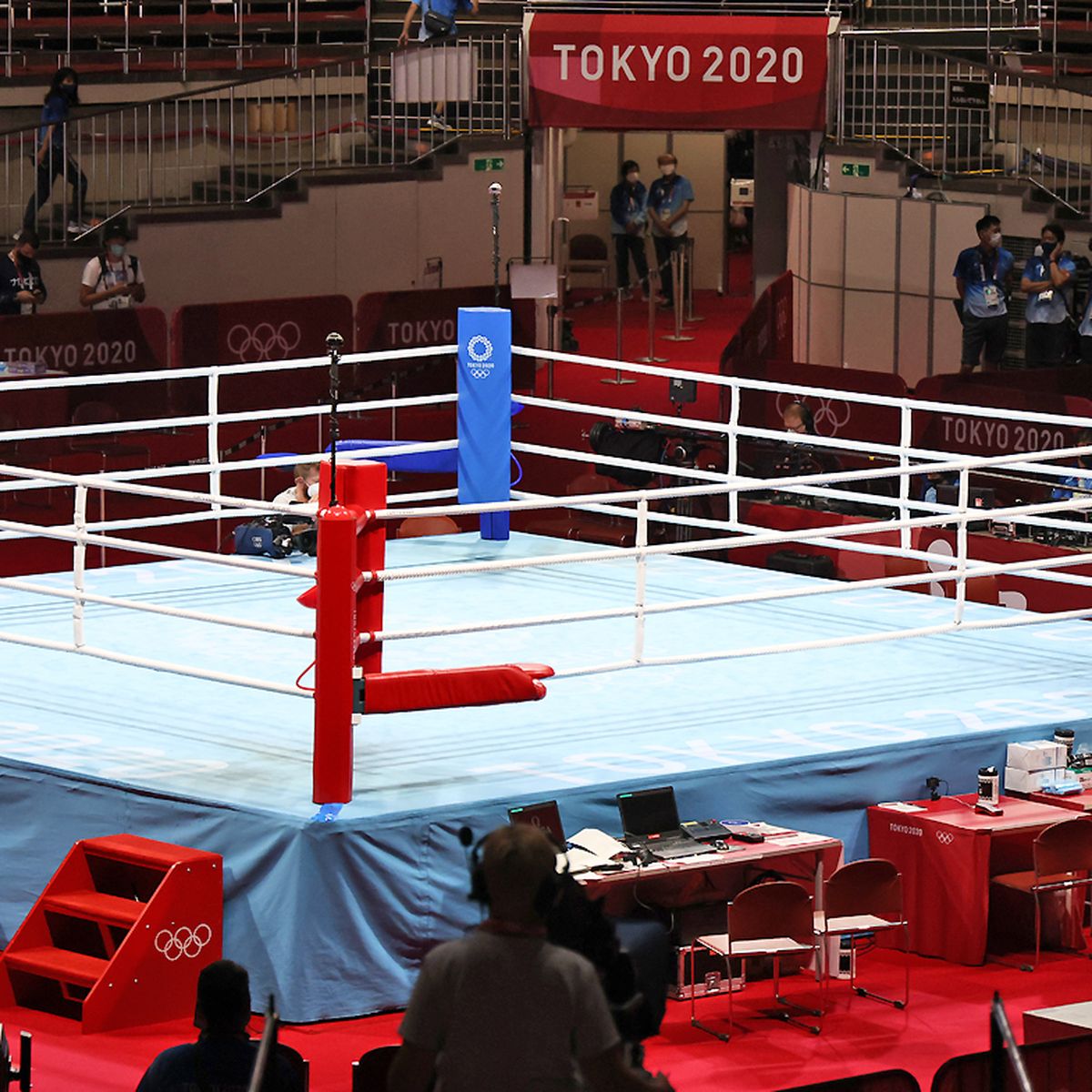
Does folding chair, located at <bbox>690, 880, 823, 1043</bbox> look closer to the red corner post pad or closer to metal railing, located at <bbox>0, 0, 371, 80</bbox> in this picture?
the red corner post pad

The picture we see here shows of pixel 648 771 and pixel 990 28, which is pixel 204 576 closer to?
pixel 648 771

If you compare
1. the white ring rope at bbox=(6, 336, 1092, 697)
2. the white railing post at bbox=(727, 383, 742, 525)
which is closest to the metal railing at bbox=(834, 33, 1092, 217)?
the white ring rope at bbox=(6, 336, 1092, 697)

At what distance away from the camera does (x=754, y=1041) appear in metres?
7.69

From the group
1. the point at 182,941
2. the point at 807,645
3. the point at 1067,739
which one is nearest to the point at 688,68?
the point at 807,645

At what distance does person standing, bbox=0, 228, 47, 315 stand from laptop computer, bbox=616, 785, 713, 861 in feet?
27.6

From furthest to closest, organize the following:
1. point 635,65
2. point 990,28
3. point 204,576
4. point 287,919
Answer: point 990,28 → point 635,65 → point 204,576 → point 287,919

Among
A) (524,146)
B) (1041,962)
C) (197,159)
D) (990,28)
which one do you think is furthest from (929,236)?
(1041,962)

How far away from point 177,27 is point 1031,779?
12423 mm

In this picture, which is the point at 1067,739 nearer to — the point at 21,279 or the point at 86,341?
the point at 86,341

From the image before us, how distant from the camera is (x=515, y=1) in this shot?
1892 cm

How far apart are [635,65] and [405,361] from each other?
270cm

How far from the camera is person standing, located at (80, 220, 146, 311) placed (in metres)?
15.6

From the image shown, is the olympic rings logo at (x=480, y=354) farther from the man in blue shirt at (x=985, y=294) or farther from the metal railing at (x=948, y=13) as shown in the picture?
the metal railing at (x=948, y=13)

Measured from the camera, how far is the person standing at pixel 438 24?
58.2 ft
